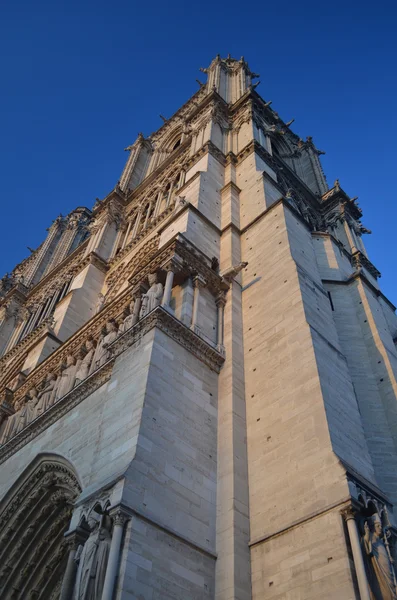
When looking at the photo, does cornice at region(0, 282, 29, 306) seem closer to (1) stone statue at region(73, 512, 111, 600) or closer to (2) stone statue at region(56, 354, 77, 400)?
(2) stone statue at region(56, 354, 77, 400)

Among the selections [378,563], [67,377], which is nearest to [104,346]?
[67,377]

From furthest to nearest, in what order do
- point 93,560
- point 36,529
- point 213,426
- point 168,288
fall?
point 168,288
point 36,529
point 213,426
point 93,560

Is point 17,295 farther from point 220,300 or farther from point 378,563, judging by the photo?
point 378,563

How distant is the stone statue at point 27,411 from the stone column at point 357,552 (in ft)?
26.6

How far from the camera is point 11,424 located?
13.9m

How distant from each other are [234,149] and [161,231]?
5885 millimetres

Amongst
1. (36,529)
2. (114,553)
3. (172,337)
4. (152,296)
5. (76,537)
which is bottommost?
(114,553)

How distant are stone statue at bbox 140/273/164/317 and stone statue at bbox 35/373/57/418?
3243 millimetres

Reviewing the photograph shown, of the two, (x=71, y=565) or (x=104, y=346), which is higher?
(x=104, y=346)

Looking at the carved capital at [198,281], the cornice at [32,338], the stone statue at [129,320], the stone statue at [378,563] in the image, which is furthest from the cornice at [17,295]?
the stone statue at [378,563]

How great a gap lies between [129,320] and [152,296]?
74cm

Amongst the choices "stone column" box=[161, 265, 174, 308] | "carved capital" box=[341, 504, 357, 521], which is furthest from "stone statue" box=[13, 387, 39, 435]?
"carved capital" box=[341, 504, 357, 521]

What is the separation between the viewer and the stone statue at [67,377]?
12.4 metres

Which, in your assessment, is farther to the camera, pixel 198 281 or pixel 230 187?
pixel 230 187
